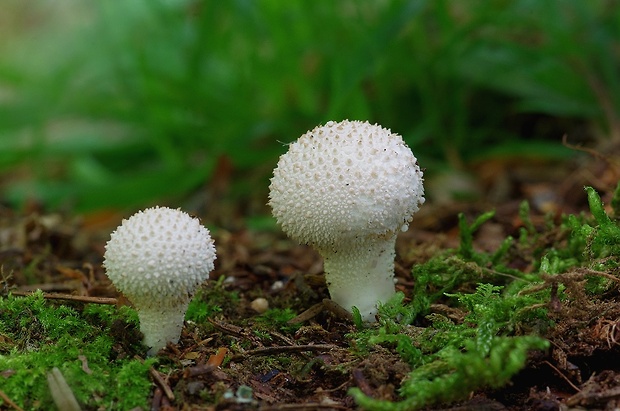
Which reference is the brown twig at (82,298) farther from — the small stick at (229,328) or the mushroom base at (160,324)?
the small stick at (229,328)

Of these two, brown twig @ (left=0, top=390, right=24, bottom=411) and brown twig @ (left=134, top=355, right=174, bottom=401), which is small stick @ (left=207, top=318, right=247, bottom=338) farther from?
brown twig @ (left=0, top=390, right=24, bottom=411)

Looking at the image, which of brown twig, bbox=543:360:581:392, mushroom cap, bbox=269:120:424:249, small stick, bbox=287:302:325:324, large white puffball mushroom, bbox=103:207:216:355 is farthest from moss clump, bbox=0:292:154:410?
brown twig, bbox=543:360:581:392

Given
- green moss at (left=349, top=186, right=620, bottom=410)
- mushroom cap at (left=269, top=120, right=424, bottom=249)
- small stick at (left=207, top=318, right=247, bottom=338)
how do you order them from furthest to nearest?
small stick at (left=207, top=318, right=247, bottom=338), mushroom cap at (left=269, top=120, right=424, bottom=249), green moss at (left=349, top=186, right=620, bottom=410)

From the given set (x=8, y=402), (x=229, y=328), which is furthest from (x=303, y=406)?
(x=8, y=402)

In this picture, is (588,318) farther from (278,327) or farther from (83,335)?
(83,335)

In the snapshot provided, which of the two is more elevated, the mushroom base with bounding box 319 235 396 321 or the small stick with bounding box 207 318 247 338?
the mushroom base with bounding box 319 235 396 321

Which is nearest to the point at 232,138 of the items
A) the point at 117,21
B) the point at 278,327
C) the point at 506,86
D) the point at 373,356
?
the point at 117,21

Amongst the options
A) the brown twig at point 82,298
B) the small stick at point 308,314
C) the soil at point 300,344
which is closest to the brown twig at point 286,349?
the soil at point 300,344
